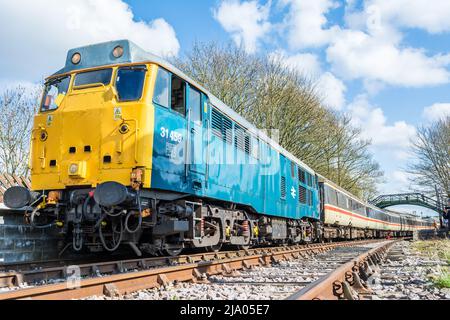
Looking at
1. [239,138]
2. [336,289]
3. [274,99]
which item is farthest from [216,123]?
[274,99]

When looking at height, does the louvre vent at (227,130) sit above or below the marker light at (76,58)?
below

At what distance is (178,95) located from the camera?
809cm

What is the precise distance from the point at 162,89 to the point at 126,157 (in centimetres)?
145

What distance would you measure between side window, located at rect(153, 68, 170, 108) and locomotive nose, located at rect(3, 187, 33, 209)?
2686 mm

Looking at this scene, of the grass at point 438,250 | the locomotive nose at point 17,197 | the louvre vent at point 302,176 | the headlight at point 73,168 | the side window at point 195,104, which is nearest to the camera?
the headlight at point 73,168

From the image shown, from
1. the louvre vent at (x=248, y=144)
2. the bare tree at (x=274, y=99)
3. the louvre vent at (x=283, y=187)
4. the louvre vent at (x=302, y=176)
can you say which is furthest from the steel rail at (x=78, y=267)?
the bare tree at (x=274, y=99)

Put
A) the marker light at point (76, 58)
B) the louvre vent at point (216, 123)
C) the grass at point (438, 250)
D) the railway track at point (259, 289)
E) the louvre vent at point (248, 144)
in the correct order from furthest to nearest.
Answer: the louvre vent at point (248, 144) → the grass at point (438, 250) → the louvre vent at point (216, 123) → the marker light at point (76, 58) → the railway track at point (259, 289)

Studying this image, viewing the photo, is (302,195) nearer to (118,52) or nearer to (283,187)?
(283,187)

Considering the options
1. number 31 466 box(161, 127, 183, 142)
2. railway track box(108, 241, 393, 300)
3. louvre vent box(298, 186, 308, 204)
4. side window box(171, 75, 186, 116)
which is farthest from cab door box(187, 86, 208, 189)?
louvre vent box(298, 186, 308, 204)

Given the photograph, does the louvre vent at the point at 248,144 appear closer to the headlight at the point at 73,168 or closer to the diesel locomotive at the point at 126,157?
the diesel locomotive at the point at 126,157

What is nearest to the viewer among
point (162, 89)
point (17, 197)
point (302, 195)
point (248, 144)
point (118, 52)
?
point (17, 197)

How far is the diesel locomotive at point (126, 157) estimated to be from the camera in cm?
706

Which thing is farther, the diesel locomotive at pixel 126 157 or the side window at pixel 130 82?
the side window at pixel 130 82

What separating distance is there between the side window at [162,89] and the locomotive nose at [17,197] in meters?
2.69
